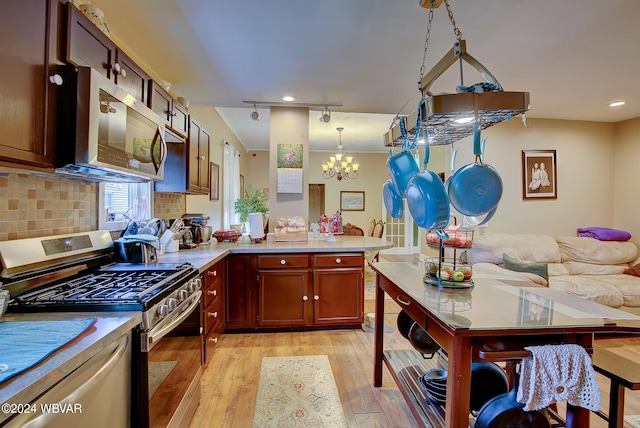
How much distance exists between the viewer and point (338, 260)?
10.1ft

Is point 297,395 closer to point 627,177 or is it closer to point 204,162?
point 204,162

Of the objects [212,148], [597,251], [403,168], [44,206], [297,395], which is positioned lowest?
[297,395]

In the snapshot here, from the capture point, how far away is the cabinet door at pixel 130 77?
1701 millimetres

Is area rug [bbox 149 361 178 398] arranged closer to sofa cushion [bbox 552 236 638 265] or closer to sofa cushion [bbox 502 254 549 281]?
sofa cushion [bbox 502 254 549 281]

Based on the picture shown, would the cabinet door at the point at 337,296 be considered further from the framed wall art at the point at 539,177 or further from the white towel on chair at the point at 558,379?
the framed wall art at the point at 539,177

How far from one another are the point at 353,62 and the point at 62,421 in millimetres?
2765

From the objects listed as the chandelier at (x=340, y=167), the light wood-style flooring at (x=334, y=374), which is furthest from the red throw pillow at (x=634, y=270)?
the chandelier at (x=340, y=167)

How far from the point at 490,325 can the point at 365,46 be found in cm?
213

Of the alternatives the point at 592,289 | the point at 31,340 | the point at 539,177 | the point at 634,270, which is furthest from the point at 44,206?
the point at 634,270

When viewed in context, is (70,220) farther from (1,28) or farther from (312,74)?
(312,74)

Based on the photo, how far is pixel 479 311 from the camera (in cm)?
125

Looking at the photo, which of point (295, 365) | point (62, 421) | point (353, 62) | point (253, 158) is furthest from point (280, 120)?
point (253, 158)

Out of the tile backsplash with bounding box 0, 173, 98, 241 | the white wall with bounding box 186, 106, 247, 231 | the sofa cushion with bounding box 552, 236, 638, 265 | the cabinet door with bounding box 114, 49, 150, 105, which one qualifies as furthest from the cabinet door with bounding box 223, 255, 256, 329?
the sofa cushion with bounding box 552, 236, 638, 265

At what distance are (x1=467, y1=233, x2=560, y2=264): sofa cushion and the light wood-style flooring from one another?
3.57ft
